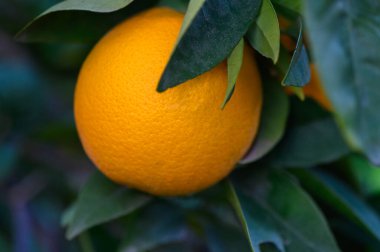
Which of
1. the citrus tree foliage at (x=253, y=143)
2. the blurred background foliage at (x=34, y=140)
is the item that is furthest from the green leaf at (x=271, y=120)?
the blurred background foliage at (x=34, y=140)

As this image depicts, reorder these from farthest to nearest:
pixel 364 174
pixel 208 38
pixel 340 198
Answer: pixel 364 174 → pixel 340 198 → pixel 208 38

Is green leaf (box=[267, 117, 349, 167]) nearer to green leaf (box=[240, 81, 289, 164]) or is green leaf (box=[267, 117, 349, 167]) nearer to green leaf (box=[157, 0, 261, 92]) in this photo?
green leaf (box=[240, 81, 289, 164])

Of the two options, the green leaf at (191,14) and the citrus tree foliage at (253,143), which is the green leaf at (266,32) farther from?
the green leaf at (191,14)

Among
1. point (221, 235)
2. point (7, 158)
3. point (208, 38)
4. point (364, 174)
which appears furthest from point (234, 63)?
point (7, 158)

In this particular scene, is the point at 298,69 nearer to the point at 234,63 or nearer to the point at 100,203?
the point at 234,63

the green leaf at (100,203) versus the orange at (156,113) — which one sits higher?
the orange at (156,113)

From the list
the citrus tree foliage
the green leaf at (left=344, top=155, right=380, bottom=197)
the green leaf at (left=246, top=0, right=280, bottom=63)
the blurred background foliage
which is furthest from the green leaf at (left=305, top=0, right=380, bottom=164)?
the blurred background foliage

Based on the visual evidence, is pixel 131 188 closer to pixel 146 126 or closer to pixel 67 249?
pixel 146 126

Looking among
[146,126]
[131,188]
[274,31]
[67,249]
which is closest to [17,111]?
[67,249]
